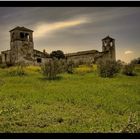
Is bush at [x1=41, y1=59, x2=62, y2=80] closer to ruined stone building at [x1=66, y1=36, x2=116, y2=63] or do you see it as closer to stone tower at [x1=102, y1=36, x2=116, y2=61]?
ruined stone building at [x1=66, y1=36, x2=116, y2=63]

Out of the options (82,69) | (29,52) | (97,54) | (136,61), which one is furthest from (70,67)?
(136,61)

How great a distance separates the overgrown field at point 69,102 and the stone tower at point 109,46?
0.82 feet

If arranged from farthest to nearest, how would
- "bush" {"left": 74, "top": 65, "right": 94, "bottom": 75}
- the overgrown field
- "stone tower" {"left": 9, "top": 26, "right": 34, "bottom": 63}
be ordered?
"bush" {"left": 74, "top": 65, "right": 94, "bottom": 75} < "stone tower" {"left": 9, "top": 26, "right": 34, "bottom": 63} < the overgrown field

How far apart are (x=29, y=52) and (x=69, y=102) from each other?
2.46 feet

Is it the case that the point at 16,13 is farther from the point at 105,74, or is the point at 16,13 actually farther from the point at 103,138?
the point at 103,138

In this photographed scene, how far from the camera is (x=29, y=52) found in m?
4.95

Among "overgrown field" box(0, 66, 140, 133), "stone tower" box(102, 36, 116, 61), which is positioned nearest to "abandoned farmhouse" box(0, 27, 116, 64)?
"stone tower" box(102, 36, 116, 61)

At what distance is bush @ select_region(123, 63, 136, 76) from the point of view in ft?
16.3

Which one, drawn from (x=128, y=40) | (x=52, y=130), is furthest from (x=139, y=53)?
(x=52, y=130)

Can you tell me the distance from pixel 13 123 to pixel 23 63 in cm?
72

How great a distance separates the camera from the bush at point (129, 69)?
4.95 meters

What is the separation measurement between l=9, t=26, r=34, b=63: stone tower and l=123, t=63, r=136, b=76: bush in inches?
44.1

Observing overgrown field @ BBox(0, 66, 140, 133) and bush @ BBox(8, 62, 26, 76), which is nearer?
overgrown field @ BBox(0, 66, 140, 133)

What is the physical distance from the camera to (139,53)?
193 inches
